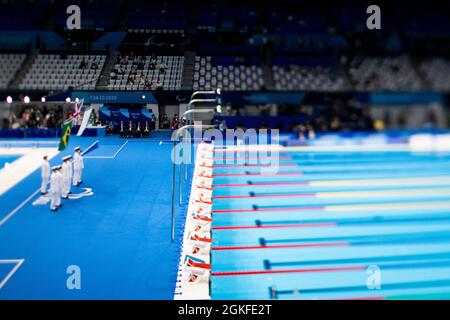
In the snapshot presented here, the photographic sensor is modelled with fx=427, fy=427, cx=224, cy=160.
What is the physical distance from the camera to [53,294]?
237 centimetres

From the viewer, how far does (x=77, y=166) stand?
284cm

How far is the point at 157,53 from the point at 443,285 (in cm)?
278

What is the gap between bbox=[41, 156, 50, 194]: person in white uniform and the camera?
2773 mm

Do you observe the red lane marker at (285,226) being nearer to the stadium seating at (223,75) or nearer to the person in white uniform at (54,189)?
the person in white uniform at (54,189)

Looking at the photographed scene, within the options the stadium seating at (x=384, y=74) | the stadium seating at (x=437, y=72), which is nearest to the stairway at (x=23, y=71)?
the stadium seating at (x=384, y=74)

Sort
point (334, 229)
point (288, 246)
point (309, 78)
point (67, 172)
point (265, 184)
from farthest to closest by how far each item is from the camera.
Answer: point (265, 184)
point (334, 229)
point (288, 246)
point (67, 172)
point (309, 78)

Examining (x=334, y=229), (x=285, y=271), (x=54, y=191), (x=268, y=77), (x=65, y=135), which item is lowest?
(x=285, y=271)

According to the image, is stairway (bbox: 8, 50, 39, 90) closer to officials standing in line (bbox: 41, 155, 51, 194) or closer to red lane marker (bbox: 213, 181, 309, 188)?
officials standing in line (bbox: 41, 155, 51, 194)

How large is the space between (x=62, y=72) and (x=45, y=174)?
103 cm

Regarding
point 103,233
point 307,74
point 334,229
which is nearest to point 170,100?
point 307,74

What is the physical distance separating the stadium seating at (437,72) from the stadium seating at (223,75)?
78cm

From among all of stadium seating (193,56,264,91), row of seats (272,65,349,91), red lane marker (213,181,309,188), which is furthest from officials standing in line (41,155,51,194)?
red lane marker (213,181,309,188)

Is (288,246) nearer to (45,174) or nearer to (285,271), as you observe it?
(285,271)
